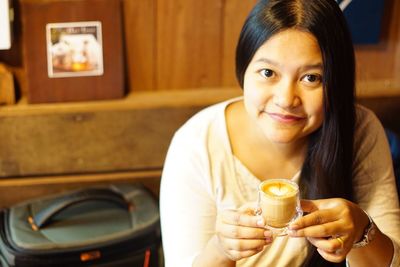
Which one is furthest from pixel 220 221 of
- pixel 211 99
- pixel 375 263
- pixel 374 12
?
pixel 374 12

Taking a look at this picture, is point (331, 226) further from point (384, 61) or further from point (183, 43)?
point (384, 61)

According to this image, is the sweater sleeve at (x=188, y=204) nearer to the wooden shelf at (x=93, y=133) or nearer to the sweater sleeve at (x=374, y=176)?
the sweater sleeve at (x=374, y=176)

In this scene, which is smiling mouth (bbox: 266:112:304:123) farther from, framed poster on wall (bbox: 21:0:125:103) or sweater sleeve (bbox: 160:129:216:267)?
framed poster on wall (bbox: 21:0:125:103)

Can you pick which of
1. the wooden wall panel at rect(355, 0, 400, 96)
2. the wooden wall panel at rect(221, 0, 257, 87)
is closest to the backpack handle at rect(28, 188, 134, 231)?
the wooden wall panel at rect(221, 0, 257, 87)

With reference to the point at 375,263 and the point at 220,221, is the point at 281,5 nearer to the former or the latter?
the point at 220,221

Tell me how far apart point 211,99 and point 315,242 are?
102 centimetres

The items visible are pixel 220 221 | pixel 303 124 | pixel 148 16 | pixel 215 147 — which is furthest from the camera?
pixel 148 16

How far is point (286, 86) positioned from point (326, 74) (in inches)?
3.8

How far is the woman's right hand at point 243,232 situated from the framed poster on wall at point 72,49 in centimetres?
104

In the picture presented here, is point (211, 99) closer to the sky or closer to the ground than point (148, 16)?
closer to the ground

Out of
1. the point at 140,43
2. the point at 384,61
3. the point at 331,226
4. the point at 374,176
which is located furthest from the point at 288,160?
the point at 384,61

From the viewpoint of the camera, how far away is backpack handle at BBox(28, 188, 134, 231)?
192 centimetres

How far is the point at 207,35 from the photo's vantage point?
2207 mm

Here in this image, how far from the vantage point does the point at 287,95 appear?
1347 mm
